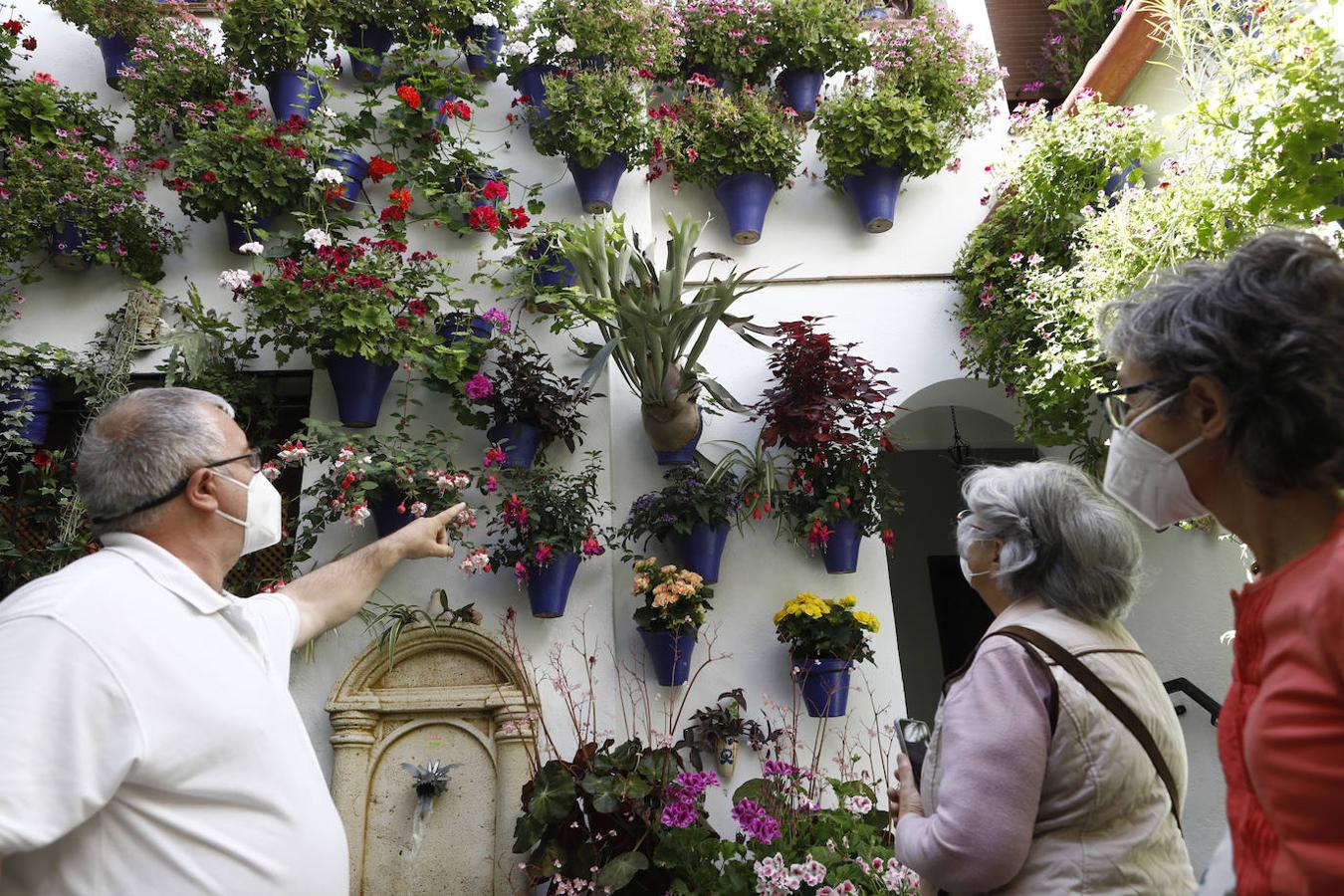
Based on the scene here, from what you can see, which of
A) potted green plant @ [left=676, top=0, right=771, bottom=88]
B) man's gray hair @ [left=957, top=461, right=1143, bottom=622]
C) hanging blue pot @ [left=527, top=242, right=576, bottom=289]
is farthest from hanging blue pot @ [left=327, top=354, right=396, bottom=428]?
man's gray hair @ [left=957, top=461, right=1143, bottom=622]

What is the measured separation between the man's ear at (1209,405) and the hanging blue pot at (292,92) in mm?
4267

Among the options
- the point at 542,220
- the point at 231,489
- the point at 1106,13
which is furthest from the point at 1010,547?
the point at 1106,13

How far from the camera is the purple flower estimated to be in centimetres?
394

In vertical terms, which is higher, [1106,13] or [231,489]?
[1106,13]

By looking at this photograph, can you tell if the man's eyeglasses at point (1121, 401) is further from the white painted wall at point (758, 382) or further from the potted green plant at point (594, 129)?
the potted green plant at point (594, 129)

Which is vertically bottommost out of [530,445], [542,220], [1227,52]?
[530,445]

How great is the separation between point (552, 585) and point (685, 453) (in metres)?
0.81

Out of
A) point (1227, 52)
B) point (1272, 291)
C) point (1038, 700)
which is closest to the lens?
point (1272, 291)

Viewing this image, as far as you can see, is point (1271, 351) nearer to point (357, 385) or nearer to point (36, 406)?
point (357, 385)

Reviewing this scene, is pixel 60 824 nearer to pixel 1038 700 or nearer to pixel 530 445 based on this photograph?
pixel 1038 700

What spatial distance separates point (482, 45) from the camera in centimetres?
477

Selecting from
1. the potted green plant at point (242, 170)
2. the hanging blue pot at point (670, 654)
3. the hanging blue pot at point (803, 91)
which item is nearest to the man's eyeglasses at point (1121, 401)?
the hanging blue pot at point (670, 654)

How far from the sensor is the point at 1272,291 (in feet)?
3.87

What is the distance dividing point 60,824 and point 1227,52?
12.1 feet
